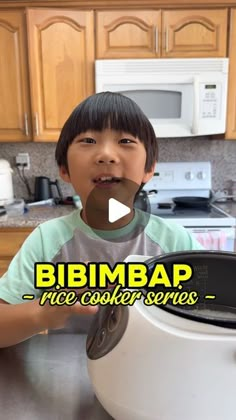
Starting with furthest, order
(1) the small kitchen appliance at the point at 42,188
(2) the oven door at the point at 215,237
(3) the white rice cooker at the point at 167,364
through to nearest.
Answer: (1) the small kitchen appliance at the point at 42,188 → (2) the oven door at the point at 215,237 → (3) the white rice cooker at the point at 167,364

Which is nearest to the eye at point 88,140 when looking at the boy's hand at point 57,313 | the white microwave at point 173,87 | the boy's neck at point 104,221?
the boy's neck at point 104,221

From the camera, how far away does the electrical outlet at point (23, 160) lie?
225 cm

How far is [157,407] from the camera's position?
32 centimetres

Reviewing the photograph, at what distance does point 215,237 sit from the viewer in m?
1.71

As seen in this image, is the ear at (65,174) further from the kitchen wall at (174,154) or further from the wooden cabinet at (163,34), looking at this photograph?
the kitchen wall at (174,154)

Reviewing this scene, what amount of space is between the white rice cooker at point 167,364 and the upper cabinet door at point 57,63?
5.75ft

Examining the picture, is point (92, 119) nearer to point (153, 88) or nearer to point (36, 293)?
point (36, 293)

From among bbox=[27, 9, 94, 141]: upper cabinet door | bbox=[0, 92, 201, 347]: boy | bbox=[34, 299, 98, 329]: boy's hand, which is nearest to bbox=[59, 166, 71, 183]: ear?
bbox=[0, 92, 201, 347]: boy

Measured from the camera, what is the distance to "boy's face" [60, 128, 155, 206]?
52cm

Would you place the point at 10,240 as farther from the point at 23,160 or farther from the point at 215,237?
the point at 215,237

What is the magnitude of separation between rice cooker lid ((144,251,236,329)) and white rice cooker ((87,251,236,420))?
0.10 m

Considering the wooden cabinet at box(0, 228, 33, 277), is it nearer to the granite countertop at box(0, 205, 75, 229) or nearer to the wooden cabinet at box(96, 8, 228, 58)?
the granite countertop at box(0, 205, 75, 229)

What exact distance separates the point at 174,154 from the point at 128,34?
0.76m

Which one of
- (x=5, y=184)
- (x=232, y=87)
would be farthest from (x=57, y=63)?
(x=232, y=87)
